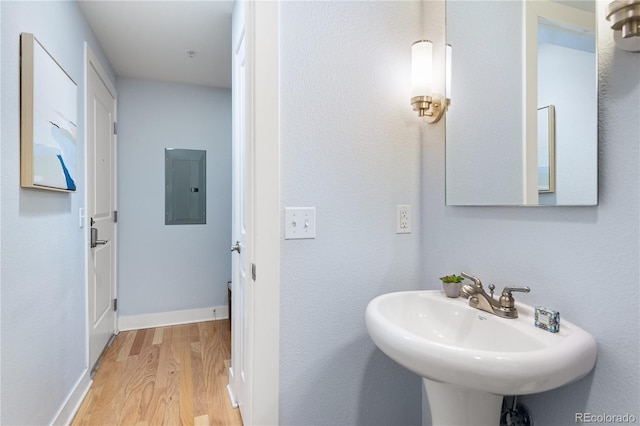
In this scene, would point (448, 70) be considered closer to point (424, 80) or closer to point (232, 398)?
point (424, 80)

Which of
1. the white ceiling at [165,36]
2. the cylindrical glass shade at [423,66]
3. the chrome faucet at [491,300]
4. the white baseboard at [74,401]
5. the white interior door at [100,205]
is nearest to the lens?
the chrome faucet at [491,300]

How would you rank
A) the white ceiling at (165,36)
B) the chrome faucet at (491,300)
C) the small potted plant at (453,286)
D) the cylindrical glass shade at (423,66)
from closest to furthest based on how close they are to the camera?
the chrome faucet at (491,300) < the small potted plant at (453,286) < the cylindrical glass shade at (423,66) < the white ceiling at (165,36)

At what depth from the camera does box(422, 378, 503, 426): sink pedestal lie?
2.88 feet

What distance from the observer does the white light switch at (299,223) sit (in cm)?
117

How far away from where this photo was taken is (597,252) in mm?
772

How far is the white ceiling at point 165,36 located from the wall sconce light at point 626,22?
1.85 meters

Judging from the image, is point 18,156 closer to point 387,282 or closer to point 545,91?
point 387,282

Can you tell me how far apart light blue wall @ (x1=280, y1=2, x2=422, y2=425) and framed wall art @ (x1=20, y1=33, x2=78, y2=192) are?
1.04 m

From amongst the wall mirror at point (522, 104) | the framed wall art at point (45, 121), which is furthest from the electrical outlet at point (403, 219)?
the framed wall art at point (45, 121)

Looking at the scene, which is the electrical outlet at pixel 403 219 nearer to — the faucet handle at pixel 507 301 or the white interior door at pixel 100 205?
the faucet handle at pixel 507 301

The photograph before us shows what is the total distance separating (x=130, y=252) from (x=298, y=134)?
8.30ft

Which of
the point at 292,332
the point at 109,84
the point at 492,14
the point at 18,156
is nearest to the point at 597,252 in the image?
the point at 492,14

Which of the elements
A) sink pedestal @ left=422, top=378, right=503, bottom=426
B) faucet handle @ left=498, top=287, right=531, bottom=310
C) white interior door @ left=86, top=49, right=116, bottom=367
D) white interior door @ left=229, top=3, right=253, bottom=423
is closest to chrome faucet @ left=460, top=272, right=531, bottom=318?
faucet handle @ left=498, top=287, right=531, bottom=310

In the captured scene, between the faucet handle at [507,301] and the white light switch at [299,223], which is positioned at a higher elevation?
the white light switch at [299,223]
